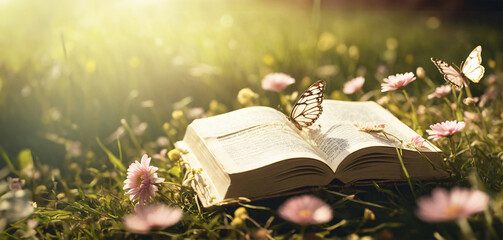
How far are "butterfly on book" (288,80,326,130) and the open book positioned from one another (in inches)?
2.1

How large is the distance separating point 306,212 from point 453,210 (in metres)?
0.37

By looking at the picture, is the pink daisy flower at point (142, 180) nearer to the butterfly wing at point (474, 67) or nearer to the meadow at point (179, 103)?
the meadow at point (179, 103)

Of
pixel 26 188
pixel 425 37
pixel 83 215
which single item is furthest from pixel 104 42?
pixel 425 37

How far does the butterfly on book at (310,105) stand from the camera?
6.13ft

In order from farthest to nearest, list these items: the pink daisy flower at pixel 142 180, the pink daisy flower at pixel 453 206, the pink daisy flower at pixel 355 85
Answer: the pink daisy flower at pixel 355 85
the pink daisy flower at pixel 142 180
the pink daisy flower at pixel 453 206

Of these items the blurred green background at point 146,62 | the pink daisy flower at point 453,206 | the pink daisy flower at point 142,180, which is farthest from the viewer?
the blurred green background at point 146,62

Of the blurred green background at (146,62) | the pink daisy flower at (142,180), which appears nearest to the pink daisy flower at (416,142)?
the pink daisy flower at (142,180)

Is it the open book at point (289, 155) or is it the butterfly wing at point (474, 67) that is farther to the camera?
the butterfly wing at point (474, 67)

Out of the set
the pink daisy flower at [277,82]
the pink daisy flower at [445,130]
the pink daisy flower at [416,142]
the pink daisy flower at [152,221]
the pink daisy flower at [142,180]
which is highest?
the pink daisy flower at [277,82]

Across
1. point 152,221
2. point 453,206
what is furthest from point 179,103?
point 453,206

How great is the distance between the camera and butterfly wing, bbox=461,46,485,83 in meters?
1.70

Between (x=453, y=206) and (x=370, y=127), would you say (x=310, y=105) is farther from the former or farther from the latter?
(x=453, y=206)

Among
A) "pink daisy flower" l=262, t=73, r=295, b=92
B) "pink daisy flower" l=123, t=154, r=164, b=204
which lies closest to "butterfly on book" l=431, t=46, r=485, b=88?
"pink daisy flower" l=262, t=73, r=295, b=92

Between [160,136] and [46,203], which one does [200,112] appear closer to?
[160,136]
